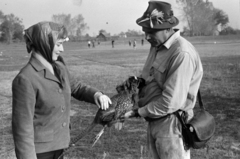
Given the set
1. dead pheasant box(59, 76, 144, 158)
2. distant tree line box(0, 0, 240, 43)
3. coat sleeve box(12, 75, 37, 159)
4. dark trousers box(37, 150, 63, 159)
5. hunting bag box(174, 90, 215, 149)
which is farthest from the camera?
distant tree line box(0, 0, 240, 43)

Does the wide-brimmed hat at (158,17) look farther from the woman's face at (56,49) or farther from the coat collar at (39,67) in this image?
the coat collar at (39,67)

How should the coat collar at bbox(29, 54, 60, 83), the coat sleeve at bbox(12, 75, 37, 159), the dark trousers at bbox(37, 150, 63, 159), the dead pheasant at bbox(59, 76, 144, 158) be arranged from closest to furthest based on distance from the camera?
the coat sleeve at bbox(12, 75, 37, 159) < the coat collar at bbox(29, 54, 60, 83) < the dark trousers at bbox(37, 150, 63, 159) < the dead pheasant at bbox(59, 76, 144, 158)

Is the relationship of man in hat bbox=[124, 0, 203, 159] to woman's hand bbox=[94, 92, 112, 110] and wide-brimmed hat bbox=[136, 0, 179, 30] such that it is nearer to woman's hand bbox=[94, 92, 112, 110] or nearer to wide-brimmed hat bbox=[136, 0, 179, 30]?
wide-brimmed hat bbox=[136, 0, 179, 30]

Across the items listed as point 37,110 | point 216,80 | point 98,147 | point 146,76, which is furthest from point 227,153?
point 216,80

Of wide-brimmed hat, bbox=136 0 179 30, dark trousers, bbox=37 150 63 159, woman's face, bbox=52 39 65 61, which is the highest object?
wide-brimmed hat, bbox=136 0 179 30

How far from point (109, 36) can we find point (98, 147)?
94.6 m

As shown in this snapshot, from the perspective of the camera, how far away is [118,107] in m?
2.72

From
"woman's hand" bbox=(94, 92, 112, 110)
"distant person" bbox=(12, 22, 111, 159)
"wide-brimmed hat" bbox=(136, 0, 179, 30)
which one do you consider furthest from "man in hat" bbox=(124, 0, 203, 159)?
"distant person" bbox=(12, 22, 111, 159)

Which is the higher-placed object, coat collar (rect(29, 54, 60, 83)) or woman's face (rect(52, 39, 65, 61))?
woman's face (rect(52, 39, 65, 61))

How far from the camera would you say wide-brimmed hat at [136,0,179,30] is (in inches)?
107

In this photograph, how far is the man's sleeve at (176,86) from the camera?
8.32 ft

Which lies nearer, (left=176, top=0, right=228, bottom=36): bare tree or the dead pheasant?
the dead pheasant

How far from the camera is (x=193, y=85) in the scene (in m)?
2.71

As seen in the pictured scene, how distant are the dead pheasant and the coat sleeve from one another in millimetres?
386
